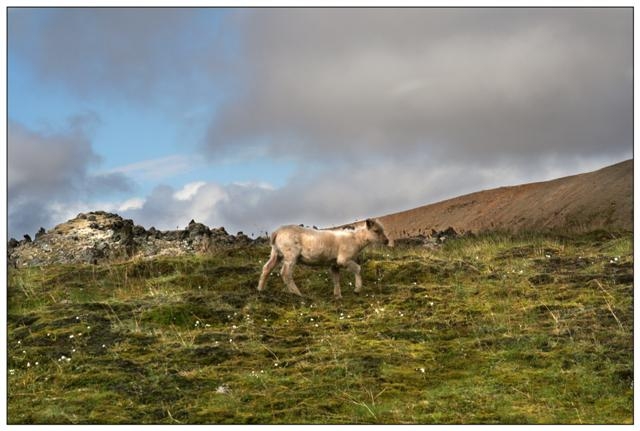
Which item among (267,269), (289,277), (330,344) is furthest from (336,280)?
(330,344)

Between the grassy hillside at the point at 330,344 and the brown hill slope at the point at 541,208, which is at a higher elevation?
the brown hill slope at the point at 541,208

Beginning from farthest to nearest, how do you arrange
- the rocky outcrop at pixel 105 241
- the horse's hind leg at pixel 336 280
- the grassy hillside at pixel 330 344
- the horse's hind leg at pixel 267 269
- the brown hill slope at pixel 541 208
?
the brown hill slope at pixel 541 208 → the rocky outcrop at pixel 105 241 → the horse's hind leg at pixel 267 269 → the horse's hind leg at pixel 336 280 → the grassy hillside at pixel 330 344

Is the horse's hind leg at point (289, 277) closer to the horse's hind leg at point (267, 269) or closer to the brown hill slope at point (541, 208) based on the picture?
the horse's hind leg at point (267, 269)

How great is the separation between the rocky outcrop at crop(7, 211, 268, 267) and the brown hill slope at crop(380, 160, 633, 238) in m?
6.53

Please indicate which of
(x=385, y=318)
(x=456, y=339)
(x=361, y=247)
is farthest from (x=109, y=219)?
(x=456, y=339)

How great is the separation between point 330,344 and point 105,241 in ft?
48.8

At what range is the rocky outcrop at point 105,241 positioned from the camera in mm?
26375

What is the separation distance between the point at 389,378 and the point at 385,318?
3.81m

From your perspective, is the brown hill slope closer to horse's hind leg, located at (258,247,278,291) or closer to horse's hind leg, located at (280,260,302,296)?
horse's hind leg, located at (258,247,278,291)

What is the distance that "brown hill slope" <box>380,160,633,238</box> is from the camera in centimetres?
3012

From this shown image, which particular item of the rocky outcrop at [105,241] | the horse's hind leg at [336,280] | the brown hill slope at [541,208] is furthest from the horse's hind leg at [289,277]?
the brown hill slope at [541,208]

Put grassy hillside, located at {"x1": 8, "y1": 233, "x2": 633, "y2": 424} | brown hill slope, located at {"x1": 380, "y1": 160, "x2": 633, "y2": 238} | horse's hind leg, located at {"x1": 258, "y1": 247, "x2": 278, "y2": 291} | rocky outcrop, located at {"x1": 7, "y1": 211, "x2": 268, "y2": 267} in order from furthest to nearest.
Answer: brown hill slope, located at {"x1": 380, "y1": 160, "x2": 633, "y2": 238}
rocky outcrop, located at {"x1": 7, "y1": 211, "x2": 268, "y2": 267}
horse's hind leg, located at {"x1": 258, "y1": 247, "x2": 278, "y2": 291}
grassy hillside, located at {"x1": 8, "y1": 233, "x2": 633, "y2": 424}

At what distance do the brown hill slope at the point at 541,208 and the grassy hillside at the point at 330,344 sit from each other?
855 centimetres

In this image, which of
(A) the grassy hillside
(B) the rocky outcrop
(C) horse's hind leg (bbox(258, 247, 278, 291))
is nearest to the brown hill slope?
(B) the rocky outcrop
